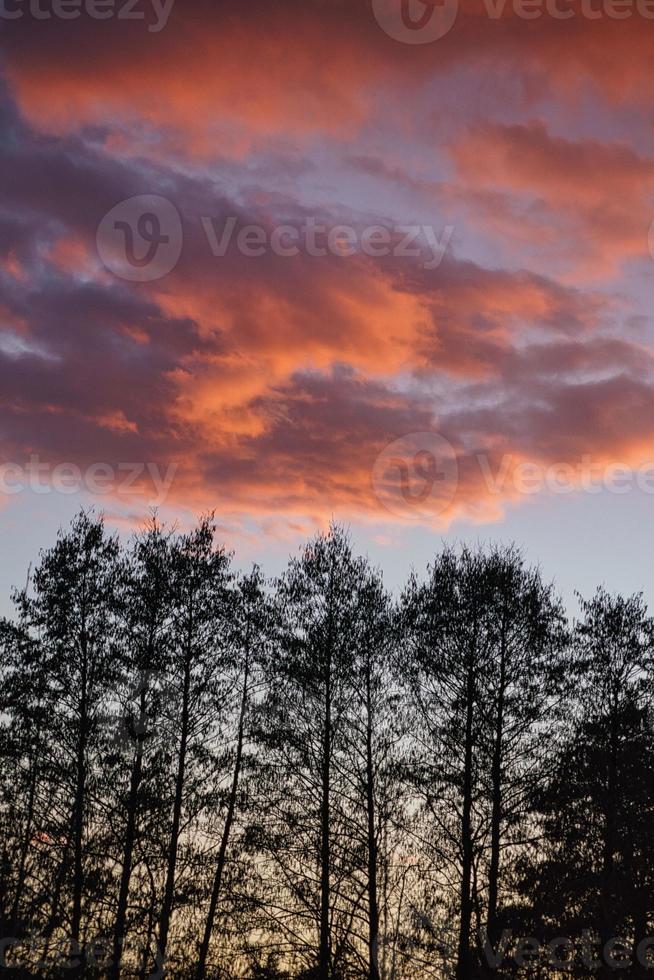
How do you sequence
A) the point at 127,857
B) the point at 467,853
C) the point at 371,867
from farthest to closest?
1. the point at 371,867
2. the point at 127,857
3. the point at 467,853

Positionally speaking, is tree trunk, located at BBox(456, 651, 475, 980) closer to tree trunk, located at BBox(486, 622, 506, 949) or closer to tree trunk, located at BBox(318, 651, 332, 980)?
tree trunk, located at BBox(486, 622, 506, 949)

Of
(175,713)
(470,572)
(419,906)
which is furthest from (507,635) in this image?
(175,713)

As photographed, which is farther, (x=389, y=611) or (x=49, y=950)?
(x=389, y=611)

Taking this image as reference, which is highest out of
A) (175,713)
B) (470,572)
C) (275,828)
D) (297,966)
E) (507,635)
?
(470,572)

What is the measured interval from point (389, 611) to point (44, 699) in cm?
1076

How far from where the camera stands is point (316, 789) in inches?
946

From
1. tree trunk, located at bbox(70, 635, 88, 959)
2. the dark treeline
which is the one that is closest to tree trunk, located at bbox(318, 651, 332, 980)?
the dark treeline

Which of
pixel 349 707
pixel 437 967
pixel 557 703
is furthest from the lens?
pixel 349 707

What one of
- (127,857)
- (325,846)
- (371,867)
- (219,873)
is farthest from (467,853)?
(127,857)

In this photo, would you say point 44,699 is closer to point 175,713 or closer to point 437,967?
point 175,713

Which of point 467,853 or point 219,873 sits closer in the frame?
point 467,853

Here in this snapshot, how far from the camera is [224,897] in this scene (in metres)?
24.3

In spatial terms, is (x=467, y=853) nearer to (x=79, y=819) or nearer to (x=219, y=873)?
(x=219, y=873)

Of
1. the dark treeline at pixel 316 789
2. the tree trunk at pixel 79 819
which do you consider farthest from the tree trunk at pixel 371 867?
the tree trunk at pixel 79 819
